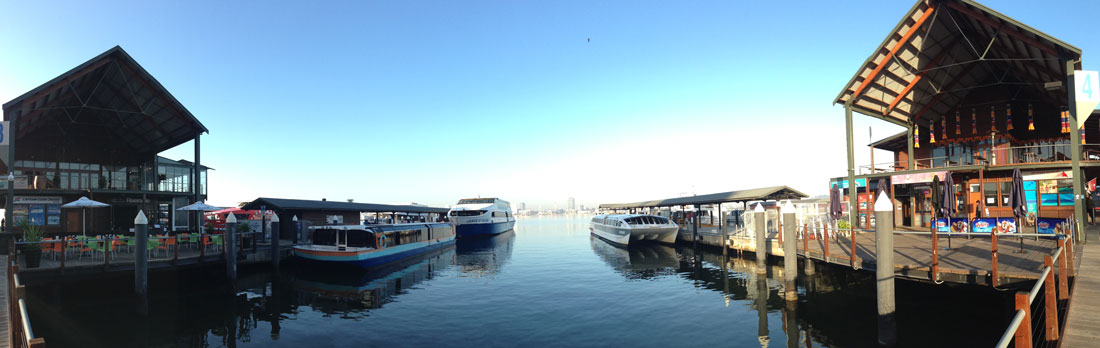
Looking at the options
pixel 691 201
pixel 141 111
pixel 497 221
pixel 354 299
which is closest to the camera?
pixel 354 299

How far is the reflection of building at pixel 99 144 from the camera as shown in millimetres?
23078

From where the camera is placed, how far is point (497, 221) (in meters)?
56.0

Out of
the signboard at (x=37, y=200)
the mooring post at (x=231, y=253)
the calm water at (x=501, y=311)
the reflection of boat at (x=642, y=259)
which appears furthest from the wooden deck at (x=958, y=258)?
the signboard at (x=37, y=200)

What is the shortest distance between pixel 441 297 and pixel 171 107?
20980 millimetres

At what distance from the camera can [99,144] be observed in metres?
29.8

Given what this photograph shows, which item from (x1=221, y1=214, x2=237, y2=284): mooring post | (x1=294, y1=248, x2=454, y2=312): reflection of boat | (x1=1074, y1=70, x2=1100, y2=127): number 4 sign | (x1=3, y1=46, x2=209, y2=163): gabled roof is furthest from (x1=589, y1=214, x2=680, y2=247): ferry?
(x1=3, y1=46, x2=209, y2=163): gabled roof

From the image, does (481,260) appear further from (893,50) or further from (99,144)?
(893,50)

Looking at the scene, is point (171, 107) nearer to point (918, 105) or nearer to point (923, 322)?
point (923, 322)

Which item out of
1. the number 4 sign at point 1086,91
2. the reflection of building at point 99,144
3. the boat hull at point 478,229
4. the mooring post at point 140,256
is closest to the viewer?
the number 4 sign at point 1086,91

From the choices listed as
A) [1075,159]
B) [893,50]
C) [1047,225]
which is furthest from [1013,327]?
[1075,159]

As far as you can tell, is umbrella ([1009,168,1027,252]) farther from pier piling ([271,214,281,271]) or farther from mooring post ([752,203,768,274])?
pier piling ([271,214,281,271])

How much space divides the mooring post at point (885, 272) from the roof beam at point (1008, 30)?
52.8ft

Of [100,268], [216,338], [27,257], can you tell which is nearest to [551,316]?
[216,338]

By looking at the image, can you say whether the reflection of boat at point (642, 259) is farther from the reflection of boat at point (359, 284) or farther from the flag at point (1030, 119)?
the flag at point (1030, 119)
